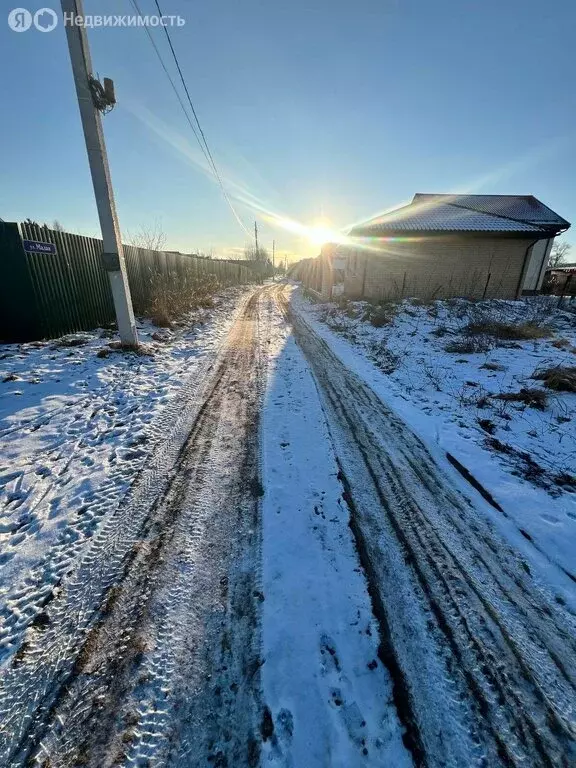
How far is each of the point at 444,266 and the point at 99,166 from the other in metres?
15.1

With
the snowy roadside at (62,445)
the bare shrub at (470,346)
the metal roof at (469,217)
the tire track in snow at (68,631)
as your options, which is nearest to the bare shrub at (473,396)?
the bare shrub at (470,346)

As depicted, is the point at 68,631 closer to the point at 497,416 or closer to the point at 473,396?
the point at 497,416

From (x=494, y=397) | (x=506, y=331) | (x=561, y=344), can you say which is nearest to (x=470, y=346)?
(x=506, y=331)

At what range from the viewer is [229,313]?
46.4ft

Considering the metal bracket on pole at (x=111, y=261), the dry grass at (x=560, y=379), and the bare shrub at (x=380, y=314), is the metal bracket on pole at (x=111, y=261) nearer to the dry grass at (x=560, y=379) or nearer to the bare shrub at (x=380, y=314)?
the bare shrub at (x=380, y=314)

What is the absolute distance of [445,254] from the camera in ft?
51.1

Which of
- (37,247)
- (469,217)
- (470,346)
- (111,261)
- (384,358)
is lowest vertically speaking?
(384,358)

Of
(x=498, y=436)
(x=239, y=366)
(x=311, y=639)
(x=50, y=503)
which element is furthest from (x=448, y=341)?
(x=50, y=503)

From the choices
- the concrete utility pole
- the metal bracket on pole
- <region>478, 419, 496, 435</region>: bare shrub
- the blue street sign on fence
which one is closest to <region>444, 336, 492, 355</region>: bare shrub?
<region>478, 419, 496, 435</region>: bare shrub

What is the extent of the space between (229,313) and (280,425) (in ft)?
35.5

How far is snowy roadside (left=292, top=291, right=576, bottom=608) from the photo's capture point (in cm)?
278

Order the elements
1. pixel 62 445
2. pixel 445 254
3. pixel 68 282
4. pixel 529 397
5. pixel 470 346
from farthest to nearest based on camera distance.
Answer: 1. pixel 445 254
2. pixel 470 346
3. pixel 68 282
4. pixel 529 397
5. pixel 62 445

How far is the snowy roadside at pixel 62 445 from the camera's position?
2238 mm

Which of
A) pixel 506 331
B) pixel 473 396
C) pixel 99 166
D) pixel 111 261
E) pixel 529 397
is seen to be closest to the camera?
pixel 529 397
